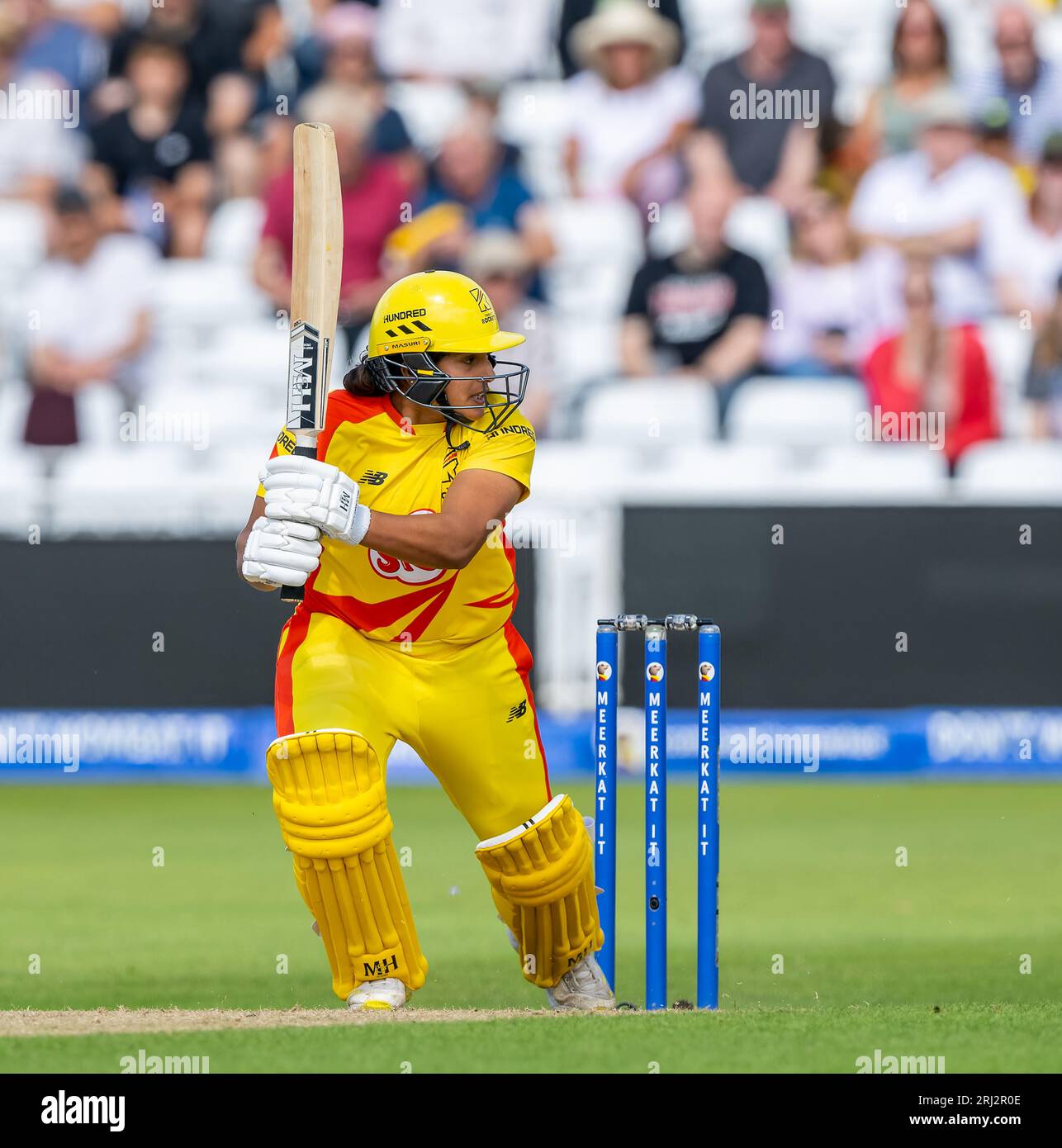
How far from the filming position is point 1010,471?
12.1 m

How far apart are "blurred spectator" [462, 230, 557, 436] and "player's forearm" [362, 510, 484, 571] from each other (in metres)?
7.65

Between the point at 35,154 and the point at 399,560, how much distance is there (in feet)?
34.2

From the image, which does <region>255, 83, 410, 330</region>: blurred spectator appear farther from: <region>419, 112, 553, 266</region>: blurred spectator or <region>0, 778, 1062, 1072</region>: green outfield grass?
<region>0, 778, 1062, 1072</region>: green outfield grass

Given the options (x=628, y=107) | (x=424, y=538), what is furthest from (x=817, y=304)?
(x=424, y=538)

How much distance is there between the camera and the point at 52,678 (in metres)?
11.0

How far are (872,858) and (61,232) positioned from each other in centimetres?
764

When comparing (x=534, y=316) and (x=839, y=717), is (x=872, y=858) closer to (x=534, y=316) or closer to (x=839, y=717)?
(x=839, y=717)

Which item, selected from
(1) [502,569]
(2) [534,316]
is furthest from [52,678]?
(1) [502,569]

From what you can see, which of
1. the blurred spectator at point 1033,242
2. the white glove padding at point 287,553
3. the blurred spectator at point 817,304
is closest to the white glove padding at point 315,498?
the white glove padding at point 287,553

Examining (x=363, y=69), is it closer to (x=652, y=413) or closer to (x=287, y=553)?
(x=652, y=413)

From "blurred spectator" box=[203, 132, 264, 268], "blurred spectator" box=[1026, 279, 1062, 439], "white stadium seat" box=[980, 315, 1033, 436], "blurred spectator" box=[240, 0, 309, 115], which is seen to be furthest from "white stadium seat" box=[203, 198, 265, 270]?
"blurred spectator" box=[1026, 279, 1062, 439]

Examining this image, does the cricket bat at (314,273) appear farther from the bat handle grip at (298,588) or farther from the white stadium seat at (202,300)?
→ the white stadium seat at (202,300)

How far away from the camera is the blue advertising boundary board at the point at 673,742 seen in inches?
440

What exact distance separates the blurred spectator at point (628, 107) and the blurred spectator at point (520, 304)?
1074 mm
